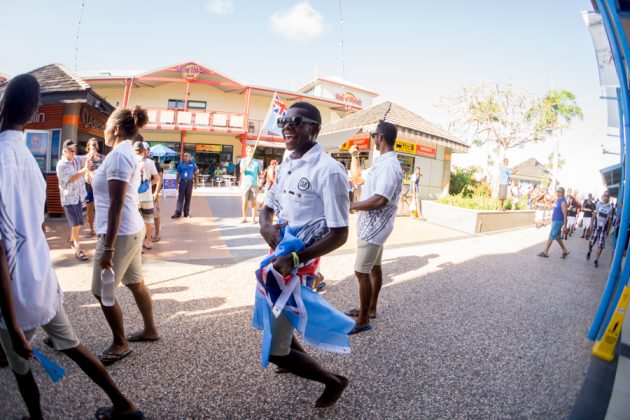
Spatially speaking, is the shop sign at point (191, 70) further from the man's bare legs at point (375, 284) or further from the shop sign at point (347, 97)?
the man's bare legs at point (375, 284)

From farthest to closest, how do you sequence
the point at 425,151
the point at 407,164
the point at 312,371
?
the point at 425,151, the point at 407,164, the point at 312,371

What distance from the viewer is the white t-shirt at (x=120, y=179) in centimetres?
250

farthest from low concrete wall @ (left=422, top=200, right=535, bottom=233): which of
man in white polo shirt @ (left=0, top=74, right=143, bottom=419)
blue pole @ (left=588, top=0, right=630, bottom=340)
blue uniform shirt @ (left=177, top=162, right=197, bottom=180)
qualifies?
man in white polo shirt @ (left=0, top=74, right=143, bottom=419)

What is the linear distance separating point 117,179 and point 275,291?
1.44 meters

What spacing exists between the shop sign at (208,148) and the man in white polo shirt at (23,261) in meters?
25.5

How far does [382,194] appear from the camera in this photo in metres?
3.41

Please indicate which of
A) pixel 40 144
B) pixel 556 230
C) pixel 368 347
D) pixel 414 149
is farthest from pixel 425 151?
pixel 368 347

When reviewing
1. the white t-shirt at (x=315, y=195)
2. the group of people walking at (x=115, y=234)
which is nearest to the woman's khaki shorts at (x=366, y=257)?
the group of people walking at (x=115, y=234)

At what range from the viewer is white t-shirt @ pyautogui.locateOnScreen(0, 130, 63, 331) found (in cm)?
160

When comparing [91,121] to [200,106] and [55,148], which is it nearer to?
[55,148]

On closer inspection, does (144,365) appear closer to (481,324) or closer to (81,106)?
(481,324)

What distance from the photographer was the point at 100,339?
3062 millimetres

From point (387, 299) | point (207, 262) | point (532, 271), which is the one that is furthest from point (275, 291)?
point (532, 271)

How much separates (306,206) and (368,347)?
1.90 metres
